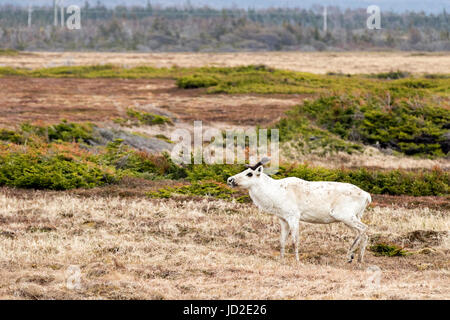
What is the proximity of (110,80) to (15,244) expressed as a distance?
166 ft

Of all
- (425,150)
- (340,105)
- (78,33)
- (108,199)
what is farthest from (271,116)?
(78,33)

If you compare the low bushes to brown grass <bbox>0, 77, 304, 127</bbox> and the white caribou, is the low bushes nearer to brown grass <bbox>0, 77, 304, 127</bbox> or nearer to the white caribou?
the white caribou

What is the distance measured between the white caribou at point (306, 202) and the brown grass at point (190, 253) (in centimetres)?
62

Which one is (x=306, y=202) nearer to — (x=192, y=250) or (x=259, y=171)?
(x=259, y=171)

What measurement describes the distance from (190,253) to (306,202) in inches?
89.0

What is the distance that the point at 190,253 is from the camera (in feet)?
38.5

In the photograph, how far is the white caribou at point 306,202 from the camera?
11.7 m

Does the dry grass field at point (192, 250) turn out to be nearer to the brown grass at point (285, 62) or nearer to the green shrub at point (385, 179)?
the green shrub at point (385, 179)

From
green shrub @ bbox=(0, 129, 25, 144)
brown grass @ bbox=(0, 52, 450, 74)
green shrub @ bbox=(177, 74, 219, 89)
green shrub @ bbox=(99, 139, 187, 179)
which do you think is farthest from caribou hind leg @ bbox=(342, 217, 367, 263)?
brown grass @ bbox=(0, 52, 450, 74)

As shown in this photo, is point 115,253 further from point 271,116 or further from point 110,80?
point 110,80

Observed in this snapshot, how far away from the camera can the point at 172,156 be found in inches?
846

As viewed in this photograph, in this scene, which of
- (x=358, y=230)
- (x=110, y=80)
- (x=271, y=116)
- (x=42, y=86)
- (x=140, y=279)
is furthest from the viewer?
(x=110, y=80)

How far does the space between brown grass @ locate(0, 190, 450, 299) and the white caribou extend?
62cm
